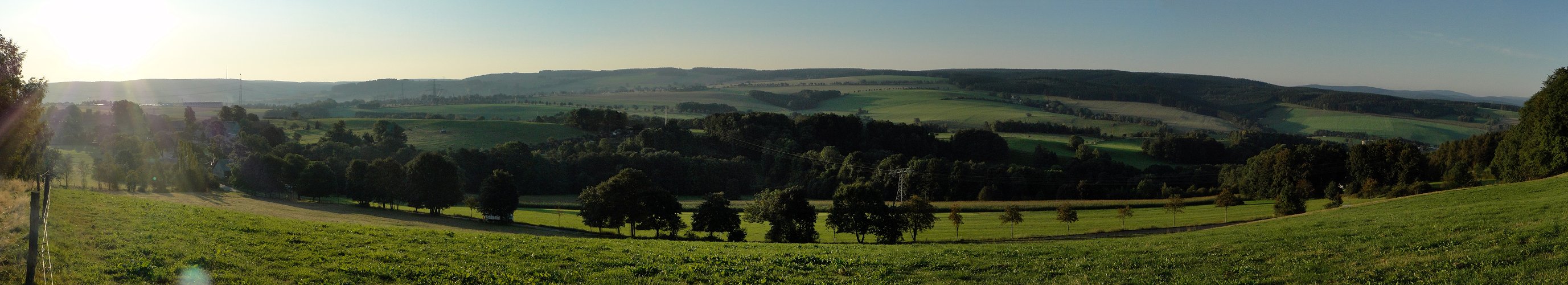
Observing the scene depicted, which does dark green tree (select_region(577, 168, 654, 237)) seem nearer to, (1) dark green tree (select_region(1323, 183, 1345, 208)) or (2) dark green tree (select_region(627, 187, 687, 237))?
(2) dark green tree (select_region(627, 187, 687, 237))

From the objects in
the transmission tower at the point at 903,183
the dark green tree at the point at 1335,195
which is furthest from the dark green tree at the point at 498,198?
the dark green tree at the point at 1335,195

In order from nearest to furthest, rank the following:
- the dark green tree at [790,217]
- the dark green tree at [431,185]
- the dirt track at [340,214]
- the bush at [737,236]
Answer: the dirt track at [340,214], the dark green tree at [790,217], the bush at [737,236], the dark green tree at [431,185]

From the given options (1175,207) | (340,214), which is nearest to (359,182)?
(340,214)

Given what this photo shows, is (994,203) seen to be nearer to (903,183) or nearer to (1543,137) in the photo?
(903,183)

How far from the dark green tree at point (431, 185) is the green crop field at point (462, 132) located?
47.5 meters

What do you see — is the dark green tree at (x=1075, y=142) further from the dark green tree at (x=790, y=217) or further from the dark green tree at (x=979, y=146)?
the dark green tree at (x=790, y=217)

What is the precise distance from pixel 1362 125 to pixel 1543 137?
347 ft

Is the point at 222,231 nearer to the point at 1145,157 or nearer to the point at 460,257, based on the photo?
the point at 460,257

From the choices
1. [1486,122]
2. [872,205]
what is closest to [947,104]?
[1486,122]

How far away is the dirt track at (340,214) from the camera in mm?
39531

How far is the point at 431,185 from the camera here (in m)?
55.1

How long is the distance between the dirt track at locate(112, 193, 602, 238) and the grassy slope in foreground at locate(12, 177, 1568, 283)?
1687cm

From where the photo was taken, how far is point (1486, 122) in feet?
429

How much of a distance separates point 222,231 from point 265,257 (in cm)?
469
